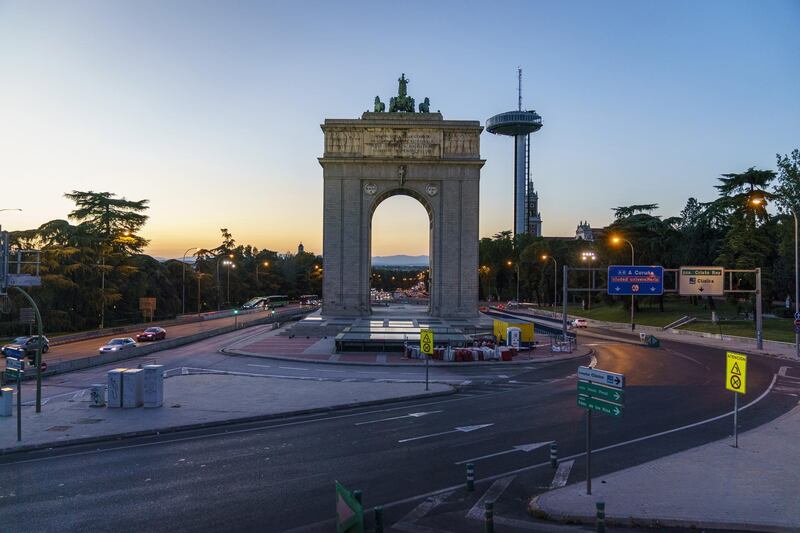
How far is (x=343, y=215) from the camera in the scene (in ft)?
194

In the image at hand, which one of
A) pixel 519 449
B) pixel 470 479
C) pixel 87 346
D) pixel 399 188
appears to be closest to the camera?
pixel 470 479

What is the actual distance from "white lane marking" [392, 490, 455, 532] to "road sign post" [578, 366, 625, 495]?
3.32m

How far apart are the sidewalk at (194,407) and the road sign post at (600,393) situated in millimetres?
12043

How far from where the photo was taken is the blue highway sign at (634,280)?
34938 mm

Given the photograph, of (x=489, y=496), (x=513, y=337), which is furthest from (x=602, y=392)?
(x=513, y=337)

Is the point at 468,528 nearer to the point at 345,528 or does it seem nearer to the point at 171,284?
the point at 345,528

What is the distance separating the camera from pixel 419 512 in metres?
11.9

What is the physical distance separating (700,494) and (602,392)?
3.27m

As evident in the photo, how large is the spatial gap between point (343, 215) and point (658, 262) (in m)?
48.5

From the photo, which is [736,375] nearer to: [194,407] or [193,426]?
[193,426]

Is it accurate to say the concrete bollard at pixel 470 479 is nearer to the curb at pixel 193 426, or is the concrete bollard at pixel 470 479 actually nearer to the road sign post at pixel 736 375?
the road sign post at pixel 736 375

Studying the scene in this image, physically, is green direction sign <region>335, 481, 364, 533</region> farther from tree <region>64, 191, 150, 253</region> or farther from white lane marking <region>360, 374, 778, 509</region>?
tree <region>64, 191, 150, 253</region>

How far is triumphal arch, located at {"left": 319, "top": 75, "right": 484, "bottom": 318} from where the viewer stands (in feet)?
193

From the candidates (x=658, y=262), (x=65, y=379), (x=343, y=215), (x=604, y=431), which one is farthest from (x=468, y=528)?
(x=658, y=262)
